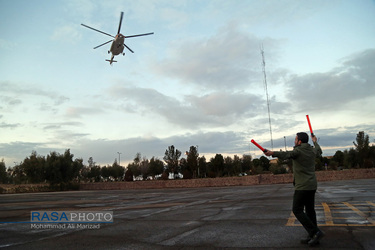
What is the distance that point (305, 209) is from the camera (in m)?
4.85

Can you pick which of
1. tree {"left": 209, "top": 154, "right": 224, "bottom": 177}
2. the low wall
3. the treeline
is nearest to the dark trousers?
the low wall

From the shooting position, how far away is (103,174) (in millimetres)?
102500

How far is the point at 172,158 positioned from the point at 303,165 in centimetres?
7950

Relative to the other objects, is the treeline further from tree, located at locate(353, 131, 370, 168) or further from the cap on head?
the cap on head

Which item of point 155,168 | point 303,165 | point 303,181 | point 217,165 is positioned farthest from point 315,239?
point 155,168

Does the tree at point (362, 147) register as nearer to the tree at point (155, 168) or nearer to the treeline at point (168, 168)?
the treeline at point (168, 168)

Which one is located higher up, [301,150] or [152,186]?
[301,150]

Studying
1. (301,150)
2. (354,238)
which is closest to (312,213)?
(354,238)

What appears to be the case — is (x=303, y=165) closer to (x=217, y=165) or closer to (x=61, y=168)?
(x=61, y=168)

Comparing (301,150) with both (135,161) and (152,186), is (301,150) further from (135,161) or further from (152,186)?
(135,161)

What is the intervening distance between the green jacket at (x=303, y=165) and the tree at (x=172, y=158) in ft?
260

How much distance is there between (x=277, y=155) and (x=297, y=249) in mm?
1509

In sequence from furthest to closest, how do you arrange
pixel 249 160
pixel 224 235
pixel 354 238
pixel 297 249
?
pixel 249 160 < pixel 224 235 < pixel 354 238 < pixel 297 249

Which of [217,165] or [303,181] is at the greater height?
[303,181]
